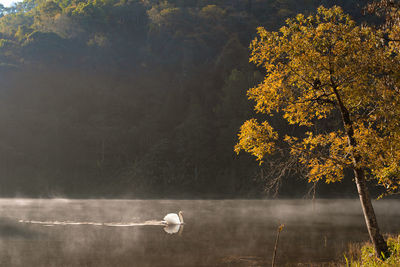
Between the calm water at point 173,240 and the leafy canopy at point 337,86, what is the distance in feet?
16.8

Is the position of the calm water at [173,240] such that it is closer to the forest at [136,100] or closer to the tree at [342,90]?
the tree at [342,90]

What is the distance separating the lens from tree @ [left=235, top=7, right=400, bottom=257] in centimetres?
1335

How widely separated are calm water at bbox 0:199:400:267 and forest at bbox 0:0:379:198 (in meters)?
24.4

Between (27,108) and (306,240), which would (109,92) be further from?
(306,240)

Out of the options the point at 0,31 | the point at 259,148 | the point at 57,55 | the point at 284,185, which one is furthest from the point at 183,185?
the point at 0,31

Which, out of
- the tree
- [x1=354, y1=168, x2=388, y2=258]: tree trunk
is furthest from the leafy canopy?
[x1=354, y1=168, x2=388, y2=258]: tree trunk

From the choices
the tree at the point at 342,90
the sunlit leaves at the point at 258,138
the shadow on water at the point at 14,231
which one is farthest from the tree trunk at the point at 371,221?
the shadow on water at the point at 14,231

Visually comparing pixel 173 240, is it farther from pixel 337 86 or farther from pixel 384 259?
pixel 337 86

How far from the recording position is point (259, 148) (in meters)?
14.6

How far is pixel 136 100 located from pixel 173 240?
231 ft

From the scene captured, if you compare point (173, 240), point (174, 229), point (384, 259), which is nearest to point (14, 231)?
point (174, 229)

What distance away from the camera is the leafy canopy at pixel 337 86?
1334 centimetres

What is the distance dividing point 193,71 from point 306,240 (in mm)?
75265

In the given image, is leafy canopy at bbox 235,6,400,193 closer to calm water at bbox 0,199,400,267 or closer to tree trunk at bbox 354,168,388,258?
tree trunk at bbox 354,168,388,258
